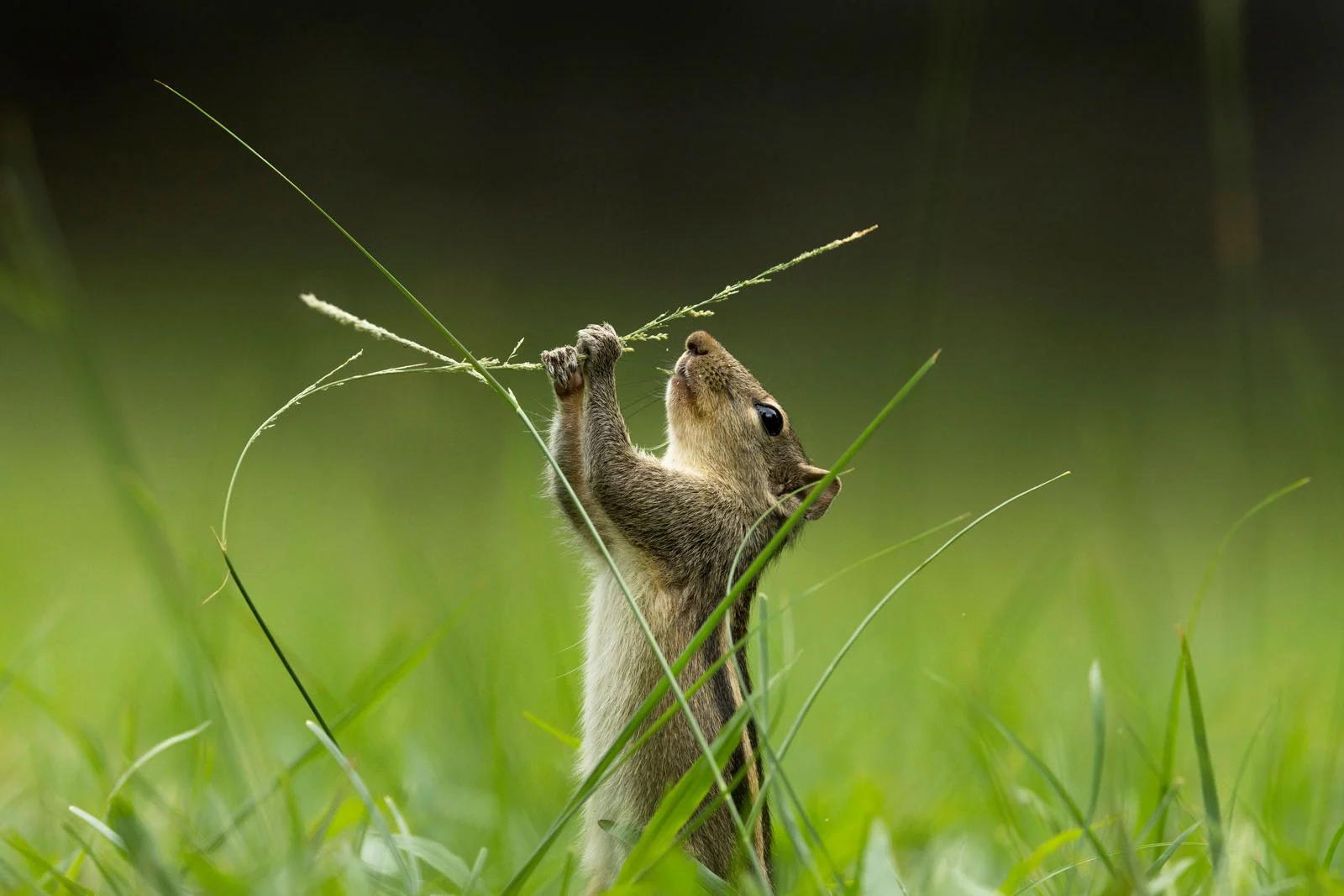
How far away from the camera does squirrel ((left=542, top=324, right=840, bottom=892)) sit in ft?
6.97

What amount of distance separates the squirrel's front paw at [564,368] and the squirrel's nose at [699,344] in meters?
0.51

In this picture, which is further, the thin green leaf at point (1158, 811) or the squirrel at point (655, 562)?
the squirrel at point (655, 562)

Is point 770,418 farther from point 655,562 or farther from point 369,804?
point 369,804

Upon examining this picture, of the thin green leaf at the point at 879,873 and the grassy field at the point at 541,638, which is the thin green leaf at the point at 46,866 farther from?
the thin green leaf at the point at 879,873

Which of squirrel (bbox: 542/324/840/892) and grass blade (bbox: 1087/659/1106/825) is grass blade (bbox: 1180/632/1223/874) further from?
squirrel (bbox: 542/324/840/892)

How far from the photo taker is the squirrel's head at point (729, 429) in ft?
8.87

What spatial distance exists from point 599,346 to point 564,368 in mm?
84

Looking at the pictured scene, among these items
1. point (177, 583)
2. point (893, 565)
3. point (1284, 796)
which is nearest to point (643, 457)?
point (177, 583)

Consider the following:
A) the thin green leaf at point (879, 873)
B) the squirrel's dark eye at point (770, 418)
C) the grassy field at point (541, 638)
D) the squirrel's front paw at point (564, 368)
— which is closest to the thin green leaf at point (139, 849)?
the grassy field at point (541, 638)

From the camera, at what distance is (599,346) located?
7.64 ft

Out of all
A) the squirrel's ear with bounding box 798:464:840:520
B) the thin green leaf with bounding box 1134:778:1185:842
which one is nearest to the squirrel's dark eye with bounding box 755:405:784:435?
the squirrel's ear with bounding box 798:464:840:520

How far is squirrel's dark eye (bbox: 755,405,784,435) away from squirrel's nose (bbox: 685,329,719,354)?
0.19 meters

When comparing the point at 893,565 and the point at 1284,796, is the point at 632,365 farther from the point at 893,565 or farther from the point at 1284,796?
the point at 893,565

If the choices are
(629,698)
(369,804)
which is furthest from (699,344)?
(369,804)
